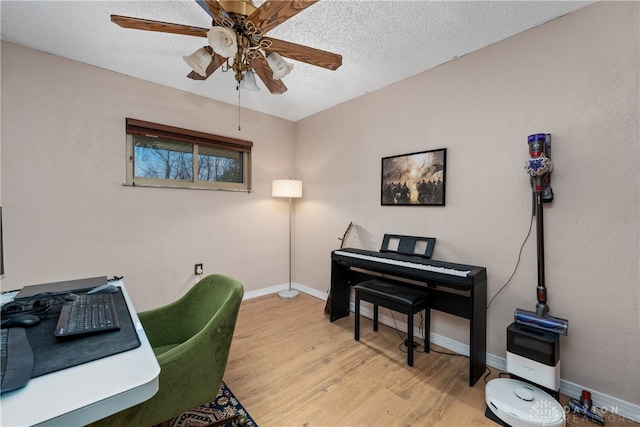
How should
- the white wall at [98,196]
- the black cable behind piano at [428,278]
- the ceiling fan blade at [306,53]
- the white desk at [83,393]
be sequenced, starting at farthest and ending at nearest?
the white wall at [98,196]
the black cable behind piano at [428,278]
the ceiling fan blade at [306,53]
the white desk at [83,393]

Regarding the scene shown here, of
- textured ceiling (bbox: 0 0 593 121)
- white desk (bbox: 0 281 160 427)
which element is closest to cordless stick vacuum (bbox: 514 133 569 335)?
textured ceiling (bbox: 0 0 593 121)

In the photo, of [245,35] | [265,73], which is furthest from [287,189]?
[245,35]

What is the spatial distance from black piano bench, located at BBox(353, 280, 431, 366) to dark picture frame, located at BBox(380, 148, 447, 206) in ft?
2.65

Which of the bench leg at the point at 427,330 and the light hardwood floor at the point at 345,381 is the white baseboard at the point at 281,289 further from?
the bench leg at the point at 427,330

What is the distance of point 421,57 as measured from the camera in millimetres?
2297

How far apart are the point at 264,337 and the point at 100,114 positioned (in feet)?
8.44

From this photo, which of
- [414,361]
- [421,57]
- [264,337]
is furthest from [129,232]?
[421,57]

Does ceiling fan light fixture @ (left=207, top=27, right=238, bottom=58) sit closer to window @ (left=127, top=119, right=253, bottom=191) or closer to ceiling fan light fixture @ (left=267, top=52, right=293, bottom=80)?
ceiling fan light fixture @ (left=267, top=52, right=293, bottom=80)

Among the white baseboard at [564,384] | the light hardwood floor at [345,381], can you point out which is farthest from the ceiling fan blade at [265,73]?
the white baseboard at [564,384]

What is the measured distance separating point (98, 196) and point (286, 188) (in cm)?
189

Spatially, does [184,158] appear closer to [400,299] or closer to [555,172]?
[400,299]

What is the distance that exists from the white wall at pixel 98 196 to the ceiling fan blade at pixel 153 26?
1.48 meters

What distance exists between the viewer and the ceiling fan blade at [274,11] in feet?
4.05

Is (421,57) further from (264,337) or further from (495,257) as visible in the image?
(264,337)
